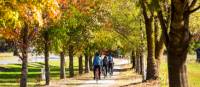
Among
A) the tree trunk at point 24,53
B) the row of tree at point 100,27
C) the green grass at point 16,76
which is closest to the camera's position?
the row of tree at point 100,27

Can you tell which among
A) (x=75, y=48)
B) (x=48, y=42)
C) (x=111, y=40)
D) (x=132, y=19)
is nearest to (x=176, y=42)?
(x=48, y=42)

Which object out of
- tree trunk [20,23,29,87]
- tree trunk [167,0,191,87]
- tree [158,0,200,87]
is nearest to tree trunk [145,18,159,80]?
tree trunk [20,23,29,87]

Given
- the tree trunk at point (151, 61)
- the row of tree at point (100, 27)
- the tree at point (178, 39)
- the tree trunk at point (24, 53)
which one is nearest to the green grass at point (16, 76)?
the row of tree at point (100, 27)

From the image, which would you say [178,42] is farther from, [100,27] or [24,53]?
[100,27]

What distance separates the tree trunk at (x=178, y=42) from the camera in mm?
14359

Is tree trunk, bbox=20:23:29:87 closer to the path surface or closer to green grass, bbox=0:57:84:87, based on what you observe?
the path surface

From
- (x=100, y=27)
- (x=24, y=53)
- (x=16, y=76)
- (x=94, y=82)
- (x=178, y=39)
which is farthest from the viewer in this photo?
(x=16, y=76)

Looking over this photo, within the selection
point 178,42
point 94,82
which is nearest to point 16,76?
point 94,82

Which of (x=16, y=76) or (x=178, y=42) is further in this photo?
(x=16, y=76)

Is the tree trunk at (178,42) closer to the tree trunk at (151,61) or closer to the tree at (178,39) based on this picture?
the tree at (178,39)

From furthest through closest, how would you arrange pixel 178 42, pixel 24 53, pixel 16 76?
pixel 16 76 < pixel 24 53 < pixel 178 42

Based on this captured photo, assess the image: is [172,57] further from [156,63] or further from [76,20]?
[76,20]

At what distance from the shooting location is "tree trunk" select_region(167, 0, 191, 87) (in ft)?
47.1

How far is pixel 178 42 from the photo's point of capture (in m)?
14.8
